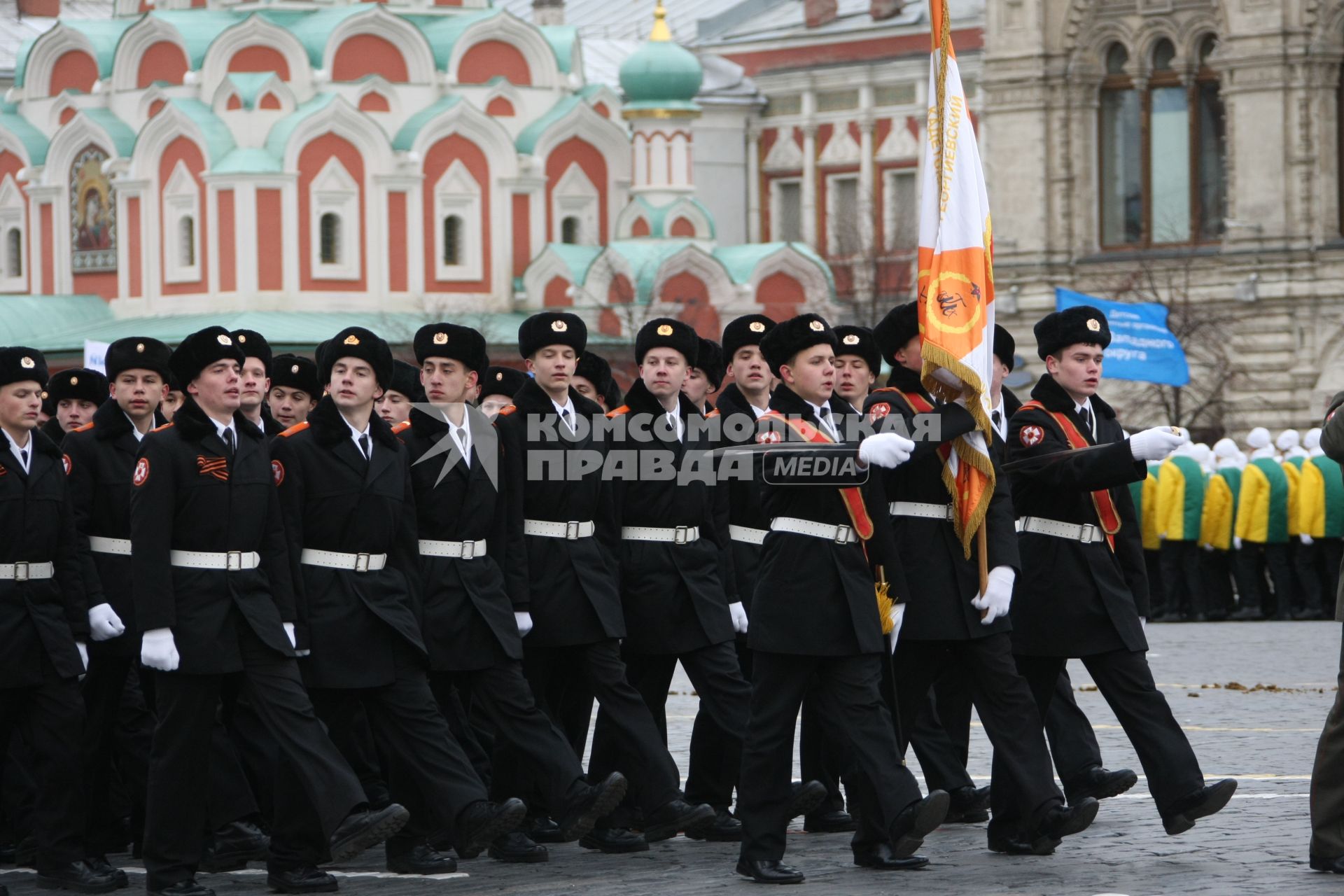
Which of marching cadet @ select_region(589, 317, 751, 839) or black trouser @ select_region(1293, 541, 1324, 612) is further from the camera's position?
black trouser @ select_region(1293, 541, 1324, 612)

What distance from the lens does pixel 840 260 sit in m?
48.2

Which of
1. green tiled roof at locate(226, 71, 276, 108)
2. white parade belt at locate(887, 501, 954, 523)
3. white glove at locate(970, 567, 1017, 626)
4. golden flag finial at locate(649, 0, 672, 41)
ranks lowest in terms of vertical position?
white glove at locate(970, 567, 1017, 626)

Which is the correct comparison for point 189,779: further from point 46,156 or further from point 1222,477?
point 46,156

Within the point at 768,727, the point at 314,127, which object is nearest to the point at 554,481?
the point at 768,727

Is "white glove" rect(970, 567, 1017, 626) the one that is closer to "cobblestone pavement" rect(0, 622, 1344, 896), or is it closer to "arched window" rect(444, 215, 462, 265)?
"cobblestone pavement" rect(0, 622, 1344, 896)

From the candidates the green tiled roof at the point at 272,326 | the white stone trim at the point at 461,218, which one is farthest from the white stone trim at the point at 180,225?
the white stone trim at the point at 461,218

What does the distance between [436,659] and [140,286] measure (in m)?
36.5

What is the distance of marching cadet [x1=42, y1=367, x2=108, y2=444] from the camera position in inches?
407

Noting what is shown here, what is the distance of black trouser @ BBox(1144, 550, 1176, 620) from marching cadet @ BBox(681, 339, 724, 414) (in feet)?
37.8

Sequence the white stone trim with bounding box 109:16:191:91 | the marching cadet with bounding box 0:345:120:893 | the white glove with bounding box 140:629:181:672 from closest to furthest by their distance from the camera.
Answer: the white glove with bounding box 140:629:181:672 → the marching cadet with bounding box 0:345:120:893 → the white stone trim with bounding box 109:16:191:91

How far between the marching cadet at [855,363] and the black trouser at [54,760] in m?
3.12

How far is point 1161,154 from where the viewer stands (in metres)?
41.1

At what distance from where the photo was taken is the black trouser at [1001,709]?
8.56 m

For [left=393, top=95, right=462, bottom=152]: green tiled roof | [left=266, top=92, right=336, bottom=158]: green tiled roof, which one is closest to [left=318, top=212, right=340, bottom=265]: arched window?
[left=266, top=92, right=336, bottom=158]: green tiled roof
